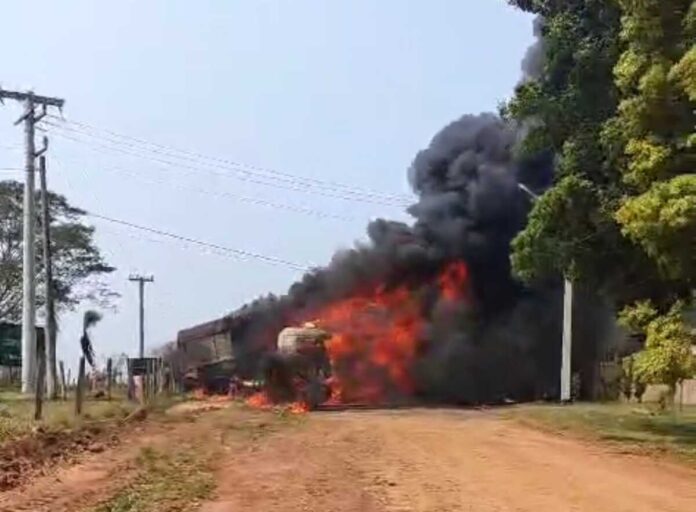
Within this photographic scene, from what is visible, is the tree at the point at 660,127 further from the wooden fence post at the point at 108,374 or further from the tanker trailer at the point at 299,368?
the wooden fence post at the point at 108,374

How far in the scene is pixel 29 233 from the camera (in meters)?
42.2

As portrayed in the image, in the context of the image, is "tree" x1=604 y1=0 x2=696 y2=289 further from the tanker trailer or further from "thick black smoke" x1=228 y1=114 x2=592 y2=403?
"thick black smoke" x1=228 y1=114 x2=592 y2=403

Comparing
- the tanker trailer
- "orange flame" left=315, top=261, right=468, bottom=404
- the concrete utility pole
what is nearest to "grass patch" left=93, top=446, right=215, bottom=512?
the concrete utility pole

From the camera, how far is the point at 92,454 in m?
20.0

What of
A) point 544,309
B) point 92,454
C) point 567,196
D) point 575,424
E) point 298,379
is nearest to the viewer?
point 92,454

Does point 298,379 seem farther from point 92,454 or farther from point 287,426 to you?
point 92,454

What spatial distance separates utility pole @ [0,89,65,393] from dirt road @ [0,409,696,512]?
1836 centimetres

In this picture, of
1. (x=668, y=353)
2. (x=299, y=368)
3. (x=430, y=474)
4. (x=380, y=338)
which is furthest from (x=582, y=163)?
(x=380, y=338)

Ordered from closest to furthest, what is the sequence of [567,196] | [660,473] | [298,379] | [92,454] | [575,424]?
[660,473], [92,454], [567,196], [575,424], [298,379]

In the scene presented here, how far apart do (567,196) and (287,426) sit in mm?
8342

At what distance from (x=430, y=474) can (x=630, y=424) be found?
11.3 meters

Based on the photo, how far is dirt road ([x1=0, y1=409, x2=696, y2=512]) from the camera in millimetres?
13516

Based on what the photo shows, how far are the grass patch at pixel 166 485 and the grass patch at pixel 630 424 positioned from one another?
26.1 feet

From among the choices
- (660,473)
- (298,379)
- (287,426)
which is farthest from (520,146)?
(298,379)
